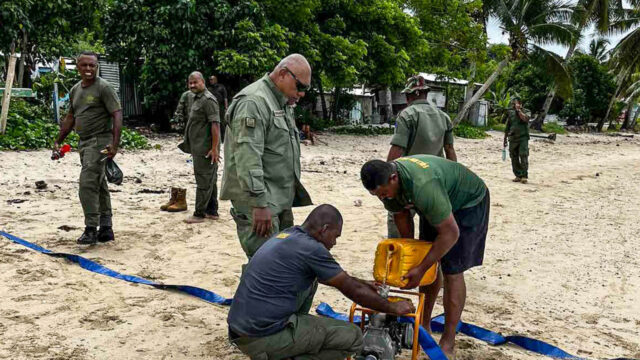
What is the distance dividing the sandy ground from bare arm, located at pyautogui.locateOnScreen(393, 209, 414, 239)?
88cm

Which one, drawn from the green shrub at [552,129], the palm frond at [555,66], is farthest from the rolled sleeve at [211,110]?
the green shrub at [552,129]

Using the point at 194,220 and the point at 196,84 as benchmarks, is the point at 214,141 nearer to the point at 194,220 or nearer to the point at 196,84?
the point at 196,84

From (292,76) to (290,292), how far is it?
4.78 ft

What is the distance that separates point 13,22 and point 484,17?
2043 centimetres

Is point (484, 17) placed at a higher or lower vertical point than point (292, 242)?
higher

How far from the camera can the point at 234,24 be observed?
51.4ft

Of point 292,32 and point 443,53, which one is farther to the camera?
point 443,53

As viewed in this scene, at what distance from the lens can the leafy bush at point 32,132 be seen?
11372 mm

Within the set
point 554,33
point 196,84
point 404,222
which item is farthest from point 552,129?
point 404,222

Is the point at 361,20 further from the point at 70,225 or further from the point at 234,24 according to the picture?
the point at 70,225

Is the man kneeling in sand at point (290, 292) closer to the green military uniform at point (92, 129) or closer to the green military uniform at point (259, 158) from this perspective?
the green military uniform at point (259, 158)

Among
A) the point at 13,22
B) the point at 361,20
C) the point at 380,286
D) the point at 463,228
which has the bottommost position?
the point at 380,286

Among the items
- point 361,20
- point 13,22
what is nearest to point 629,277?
point 13,22

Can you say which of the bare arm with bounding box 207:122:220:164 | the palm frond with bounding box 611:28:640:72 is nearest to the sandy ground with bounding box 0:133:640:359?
the bare arm with bounding box 207:122:220:164
